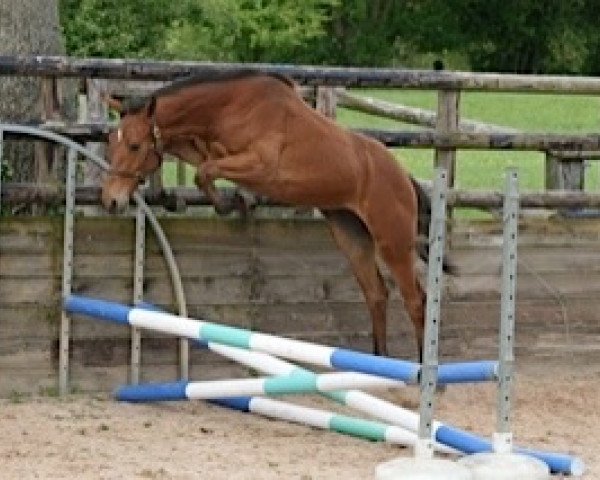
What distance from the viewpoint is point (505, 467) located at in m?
5.25

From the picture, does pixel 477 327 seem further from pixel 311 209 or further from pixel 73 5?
pixel 73 5

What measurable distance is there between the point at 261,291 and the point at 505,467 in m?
2.99

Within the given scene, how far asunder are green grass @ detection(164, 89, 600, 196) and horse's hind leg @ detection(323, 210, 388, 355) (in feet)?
15.7

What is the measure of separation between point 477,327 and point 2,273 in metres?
2.55

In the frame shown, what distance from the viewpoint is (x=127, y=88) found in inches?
332

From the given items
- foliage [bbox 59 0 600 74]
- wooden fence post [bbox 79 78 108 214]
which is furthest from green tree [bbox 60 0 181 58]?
foliage [bbox 59 0 600 74]

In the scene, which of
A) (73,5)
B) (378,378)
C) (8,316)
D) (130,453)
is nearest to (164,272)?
(8,316)

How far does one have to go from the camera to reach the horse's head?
282 inches

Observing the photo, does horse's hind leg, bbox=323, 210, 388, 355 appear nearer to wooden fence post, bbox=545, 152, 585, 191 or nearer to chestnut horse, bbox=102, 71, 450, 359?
chestnut horse, bbox=102, 71, 450, 359

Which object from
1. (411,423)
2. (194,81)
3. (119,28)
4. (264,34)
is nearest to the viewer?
(411,423)

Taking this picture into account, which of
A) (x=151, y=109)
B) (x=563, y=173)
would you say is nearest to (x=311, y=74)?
(x=151, y=109)

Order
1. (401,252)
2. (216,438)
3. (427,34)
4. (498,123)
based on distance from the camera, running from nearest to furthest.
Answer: (216,438) < (401,252) < (498,123) < (427,34)

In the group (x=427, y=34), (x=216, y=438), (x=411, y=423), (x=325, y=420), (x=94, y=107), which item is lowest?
(x=216, y=438)

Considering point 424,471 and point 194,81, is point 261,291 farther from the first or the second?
point 424,471
